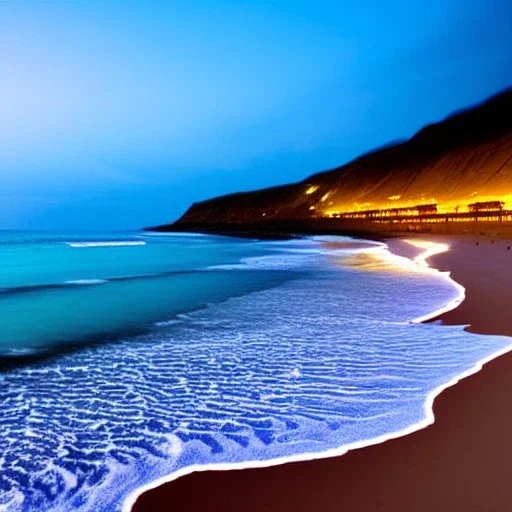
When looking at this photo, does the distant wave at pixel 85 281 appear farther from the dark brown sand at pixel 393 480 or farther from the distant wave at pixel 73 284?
the dark brown sand at pixel 393 480

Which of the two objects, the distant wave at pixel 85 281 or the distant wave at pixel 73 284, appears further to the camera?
the distant wave at pixel 85 281

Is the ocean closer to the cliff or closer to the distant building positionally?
the distant building

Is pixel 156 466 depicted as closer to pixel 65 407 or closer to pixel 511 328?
pixel 65 407

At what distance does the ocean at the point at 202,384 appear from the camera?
3.39m

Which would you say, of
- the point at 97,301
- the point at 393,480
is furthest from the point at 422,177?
the point at 393,480

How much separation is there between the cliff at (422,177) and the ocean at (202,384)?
65.2 metres

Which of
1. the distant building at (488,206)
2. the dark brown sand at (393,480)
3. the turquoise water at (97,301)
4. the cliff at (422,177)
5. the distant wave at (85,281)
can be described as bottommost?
the dark brown sand at (393,480)

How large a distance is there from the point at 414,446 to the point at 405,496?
0.67m

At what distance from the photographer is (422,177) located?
11212 centimetres

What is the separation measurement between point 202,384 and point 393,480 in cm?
247

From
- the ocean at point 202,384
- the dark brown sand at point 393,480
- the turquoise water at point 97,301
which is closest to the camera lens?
the dark brown sand at point 393,480

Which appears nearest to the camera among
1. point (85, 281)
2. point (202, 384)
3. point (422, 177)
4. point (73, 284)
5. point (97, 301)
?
point (202, 384)

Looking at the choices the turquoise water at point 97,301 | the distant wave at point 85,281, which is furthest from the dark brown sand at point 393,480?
the distant wave at point 85,281

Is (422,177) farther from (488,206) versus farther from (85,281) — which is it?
(85,281)
